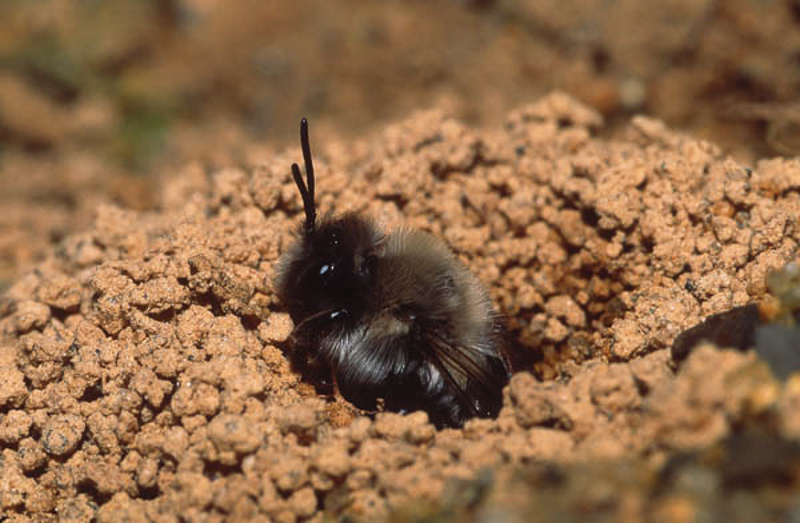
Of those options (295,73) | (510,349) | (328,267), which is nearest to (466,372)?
(510,349)

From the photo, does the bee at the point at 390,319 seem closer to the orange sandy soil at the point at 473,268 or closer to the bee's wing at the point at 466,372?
the bee's wing at the point at 466,372

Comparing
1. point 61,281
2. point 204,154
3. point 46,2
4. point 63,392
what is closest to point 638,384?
point 63,392

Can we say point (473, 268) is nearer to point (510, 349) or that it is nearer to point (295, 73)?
A: point (510, 349)

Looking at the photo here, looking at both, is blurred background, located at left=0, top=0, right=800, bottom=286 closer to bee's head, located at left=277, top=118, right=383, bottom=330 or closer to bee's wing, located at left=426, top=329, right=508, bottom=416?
bee's head, located at left=277, top=118, right=383, bottom=330

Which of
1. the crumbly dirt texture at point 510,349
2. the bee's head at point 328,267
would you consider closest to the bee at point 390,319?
the bee's head at point 328,267

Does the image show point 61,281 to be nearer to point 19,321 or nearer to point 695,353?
point 19,321

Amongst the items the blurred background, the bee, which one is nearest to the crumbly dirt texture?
the bee

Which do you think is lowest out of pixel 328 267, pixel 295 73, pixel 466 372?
pixel 466 372
